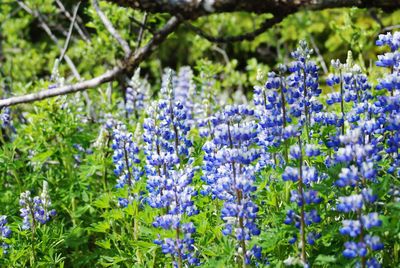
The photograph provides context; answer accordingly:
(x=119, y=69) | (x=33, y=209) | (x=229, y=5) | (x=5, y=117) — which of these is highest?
(x=229, y=5)

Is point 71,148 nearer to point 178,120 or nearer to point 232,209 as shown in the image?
point 178,120

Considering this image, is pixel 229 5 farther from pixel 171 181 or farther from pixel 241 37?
pixel 171 181

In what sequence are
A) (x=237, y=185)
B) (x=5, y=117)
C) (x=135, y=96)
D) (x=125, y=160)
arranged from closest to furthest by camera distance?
(x=237, y=185)
(x=125, y=160)
(x=5, y=117)
(x=135, y=96)

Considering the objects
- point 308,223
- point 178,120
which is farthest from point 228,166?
point 178,120

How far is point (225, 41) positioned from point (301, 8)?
0.59m

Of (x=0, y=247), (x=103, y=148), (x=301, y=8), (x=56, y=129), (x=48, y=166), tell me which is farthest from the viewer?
(x=48, y=166)

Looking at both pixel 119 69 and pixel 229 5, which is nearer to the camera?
pixel 229 5

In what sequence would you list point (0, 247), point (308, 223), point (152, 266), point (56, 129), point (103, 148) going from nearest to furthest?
point (308, 223)
point (152, 266)
point (0, 247)
point (103, 148)
point (56, 129)

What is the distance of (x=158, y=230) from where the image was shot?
3057 mm

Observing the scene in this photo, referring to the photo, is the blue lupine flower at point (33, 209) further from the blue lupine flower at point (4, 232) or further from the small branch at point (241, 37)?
the small branch at point (241, 37)

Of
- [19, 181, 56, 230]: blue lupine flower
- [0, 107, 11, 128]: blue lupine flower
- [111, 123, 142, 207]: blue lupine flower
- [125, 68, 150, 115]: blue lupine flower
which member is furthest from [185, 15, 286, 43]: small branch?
[0, 107, 11, 128]: blue lupine flower

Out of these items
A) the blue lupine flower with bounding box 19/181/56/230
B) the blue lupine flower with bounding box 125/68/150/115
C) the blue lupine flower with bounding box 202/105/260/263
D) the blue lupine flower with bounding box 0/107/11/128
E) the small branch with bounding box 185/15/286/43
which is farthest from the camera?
the blue lupine flower with bounding box 125/68/150/115

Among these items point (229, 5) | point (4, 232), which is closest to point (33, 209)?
point (4, 232)

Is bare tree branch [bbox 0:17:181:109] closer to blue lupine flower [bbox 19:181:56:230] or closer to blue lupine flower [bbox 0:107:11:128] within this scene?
blue lupine flower [bbox 19:181:56:230]
